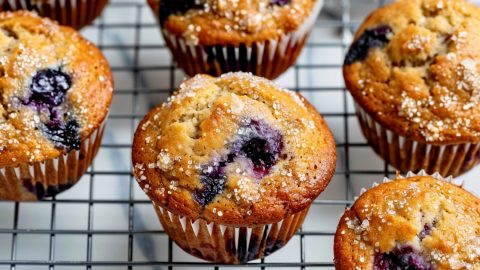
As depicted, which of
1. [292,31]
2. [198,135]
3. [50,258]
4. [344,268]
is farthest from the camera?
[292,31]

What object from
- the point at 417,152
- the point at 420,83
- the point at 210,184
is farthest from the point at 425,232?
the point at 210,184

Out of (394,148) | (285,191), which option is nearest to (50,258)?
(285,191)

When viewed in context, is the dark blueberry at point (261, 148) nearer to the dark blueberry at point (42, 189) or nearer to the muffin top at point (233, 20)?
the muffin top at point (233, 20)

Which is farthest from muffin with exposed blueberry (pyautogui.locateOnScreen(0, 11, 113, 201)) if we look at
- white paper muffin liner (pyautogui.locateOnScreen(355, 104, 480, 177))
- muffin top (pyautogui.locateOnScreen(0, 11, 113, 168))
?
white paper muffin liner (pyautogui.locateOnScreen(355, 104, 480, 177))

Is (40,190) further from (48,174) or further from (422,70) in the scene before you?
(422,70)

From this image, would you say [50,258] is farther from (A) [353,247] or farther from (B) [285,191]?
(A) [353,247]

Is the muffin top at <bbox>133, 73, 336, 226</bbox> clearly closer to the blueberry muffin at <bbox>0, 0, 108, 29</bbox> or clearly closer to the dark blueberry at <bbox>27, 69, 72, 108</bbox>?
the dark blueberry at <bbox>27, 69, 72, 108</bbox>
